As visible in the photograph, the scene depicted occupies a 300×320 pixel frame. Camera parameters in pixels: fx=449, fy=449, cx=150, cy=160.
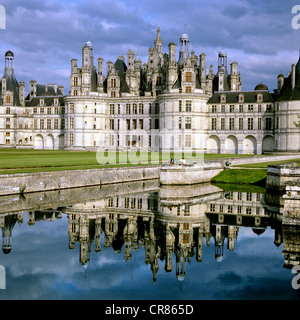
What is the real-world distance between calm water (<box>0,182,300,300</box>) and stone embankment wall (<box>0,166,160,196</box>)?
2.44ft

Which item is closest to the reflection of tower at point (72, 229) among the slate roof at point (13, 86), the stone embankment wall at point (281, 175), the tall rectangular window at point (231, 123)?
the stone embankment wall at point (281, 175)

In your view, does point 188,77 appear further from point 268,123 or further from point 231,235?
point 231,235

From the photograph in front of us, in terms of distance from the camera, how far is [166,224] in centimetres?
1945

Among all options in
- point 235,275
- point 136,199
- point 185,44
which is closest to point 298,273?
point 235,275

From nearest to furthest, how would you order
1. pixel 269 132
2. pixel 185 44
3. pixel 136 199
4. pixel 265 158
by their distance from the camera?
pixel 136 199, pixel 265 158, pixel 269 132, pixel 185 44

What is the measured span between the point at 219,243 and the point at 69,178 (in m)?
13.4

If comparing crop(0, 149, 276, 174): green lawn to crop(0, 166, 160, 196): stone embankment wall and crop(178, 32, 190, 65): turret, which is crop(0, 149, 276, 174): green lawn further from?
crop(178, 32, 190, 65): turret

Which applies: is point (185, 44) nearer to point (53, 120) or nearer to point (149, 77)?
point (149, 77)

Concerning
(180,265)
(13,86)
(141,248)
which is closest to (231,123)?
(13,86)

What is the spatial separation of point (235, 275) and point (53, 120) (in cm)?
6046

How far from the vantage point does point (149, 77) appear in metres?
66.4

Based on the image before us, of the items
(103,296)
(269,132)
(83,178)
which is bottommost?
(103,296)

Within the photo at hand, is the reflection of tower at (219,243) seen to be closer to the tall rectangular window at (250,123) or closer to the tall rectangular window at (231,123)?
the tall rectangular window at (250,123)

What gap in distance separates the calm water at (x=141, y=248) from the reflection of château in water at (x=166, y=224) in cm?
4
